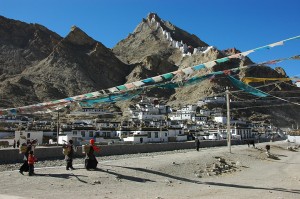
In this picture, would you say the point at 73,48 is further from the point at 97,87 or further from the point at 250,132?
the point at 250,132

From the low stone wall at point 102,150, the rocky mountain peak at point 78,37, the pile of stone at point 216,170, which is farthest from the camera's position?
the rocky mountain peak at point 78,37

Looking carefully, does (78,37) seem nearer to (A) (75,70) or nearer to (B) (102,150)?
(A) (75,70)

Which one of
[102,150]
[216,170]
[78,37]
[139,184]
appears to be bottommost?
[216,170]

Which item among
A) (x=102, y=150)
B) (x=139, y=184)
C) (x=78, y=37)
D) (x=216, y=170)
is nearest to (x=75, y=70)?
(x=78, y=37)

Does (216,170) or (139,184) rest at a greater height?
(139,184)

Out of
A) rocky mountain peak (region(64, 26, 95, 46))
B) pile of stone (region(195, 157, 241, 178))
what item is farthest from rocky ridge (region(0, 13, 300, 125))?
pile of stone (region(195, 157, 241, 178))

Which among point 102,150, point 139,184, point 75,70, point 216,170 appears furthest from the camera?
point 75,70

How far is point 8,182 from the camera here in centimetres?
1418

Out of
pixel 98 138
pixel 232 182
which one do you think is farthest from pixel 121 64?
pixel 232 182

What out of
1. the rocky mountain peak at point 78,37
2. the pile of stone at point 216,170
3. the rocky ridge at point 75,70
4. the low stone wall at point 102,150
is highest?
the rocky mountain peak at point 78,37

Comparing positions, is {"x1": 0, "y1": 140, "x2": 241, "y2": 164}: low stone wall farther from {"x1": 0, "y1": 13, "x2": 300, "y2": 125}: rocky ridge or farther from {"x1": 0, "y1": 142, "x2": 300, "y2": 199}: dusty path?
{"x1": 0, "y1": 13, "x2": 300, "y2": 125}: rocky ridge

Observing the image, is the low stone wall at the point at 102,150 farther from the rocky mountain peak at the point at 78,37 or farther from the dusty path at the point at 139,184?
the rocky mountain peak at the point at 78,37

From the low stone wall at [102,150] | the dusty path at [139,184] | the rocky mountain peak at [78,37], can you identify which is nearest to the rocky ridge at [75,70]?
the rocky mountain peak at [78,37]

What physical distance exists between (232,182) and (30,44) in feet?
571
